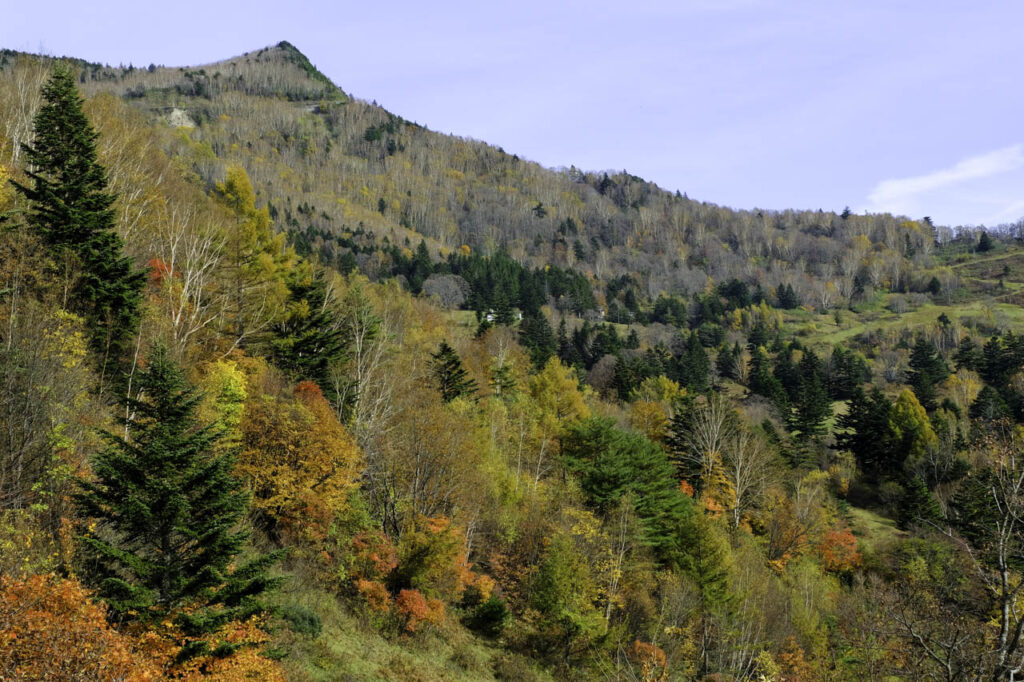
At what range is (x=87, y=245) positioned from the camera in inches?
1144

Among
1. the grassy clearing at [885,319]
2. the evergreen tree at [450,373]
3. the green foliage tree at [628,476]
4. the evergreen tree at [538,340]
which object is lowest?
the green foliage tree at [628,476]

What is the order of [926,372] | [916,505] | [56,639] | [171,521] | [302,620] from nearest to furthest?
[56,639] → [171,521] → [302,620] → [916,505] → [926,372]

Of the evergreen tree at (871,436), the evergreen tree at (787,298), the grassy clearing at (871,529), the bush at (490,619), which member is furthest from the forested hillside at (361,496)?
the evergreen tree at (787,298)

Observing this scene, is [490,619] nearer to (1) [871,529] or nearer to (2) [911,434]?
(1) [871,529]

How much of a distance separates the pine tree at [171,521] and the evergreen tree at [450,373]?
3465 cm

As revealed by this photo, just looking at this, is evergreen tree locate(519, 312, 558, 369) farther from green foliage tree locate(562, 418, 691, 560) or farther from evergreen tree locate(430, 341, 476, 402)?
green foliage tree locate(562, 418, 691, 560)

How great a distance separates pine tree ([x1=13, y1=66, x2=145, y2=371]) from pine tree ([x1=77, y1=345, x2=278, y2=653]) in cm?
1209

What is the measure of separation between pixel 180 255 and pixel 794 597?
152ft

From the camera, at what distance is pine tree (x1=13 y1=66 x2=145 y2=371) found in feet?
93.7

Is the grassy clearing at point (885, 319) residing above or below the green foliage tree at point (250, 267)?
above

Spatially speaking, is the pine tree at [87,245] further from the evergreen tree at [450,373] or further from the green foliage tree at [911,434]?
the green foliage tree at [911,434]

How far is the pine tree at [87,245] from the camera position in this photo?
28562mm

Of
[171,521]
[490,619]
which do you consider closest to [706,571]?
[490,619]

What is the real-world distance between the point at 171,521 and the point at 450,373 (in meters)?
36.8
